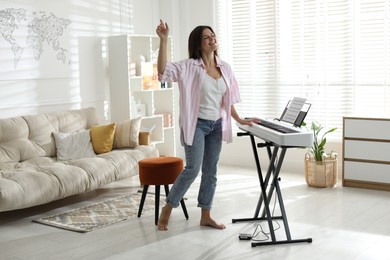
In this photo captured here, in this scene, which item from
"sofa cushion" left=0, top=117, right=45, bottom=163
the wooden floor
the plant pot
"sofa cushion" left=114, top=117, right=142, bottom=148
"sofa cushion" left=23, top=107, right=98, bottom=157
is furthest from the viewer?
"sofa cushion" left=114, top=117, right=142, bottom=148

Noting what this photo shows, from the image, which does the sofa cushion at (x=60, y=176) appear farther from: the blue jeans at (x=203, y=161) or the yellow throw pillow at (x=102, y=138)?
the blue jeans at (x=203, y=161)

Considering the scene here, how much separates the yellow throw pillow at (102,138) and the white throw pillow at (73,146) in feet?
0.16

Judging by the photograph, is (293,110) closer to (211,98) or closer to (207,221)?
(211,98)

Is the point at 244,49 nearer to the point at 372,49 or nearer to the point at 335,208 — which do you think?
the point at 372,49

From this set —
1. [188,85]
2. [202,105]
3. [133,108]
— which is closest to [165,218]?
[202,105]

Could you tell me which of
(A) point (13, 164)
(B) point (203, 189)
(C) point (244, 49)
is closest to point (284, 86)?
(C) point (244, 49)

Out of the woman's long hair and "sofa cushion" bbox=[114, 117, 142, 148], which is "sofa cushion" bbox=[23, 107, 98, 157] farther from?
the woman's long hair

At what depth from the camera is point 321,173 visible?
17.5 ft

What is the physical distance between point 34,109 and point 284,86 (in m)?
2.69

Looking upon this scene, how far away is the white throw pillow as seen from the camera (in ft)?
17.4

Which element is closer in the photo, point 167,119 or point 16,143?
point 16,143

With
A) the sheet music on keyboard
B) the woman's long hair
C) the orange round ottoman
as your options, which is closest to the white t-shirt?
the woman's long hair

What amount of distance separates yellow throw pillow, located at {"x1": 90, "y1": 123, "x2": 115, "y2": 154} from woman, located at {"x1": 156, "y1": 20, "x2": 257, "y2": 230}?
160cm

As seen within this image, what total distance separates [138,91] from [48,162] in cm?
155
